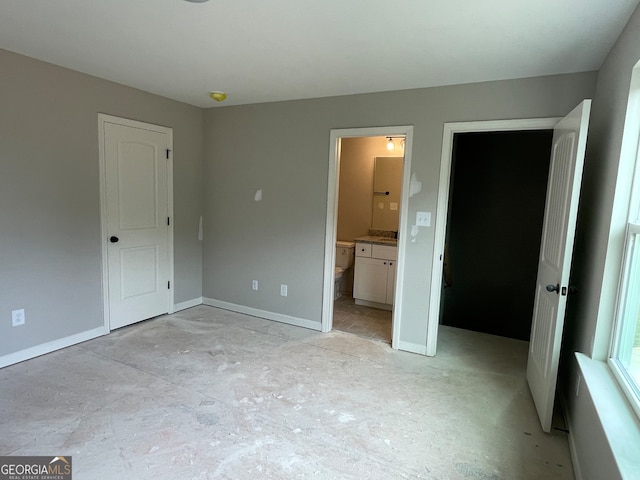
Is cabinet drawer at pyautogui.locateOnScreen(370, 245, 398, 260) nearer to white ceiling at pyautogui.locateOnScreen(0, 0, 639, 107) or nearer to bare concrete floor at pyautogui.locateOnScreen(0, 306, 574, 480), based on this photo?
bare concrete floor at pyautogui.locateOnScreen(0, 306, 574, 480)

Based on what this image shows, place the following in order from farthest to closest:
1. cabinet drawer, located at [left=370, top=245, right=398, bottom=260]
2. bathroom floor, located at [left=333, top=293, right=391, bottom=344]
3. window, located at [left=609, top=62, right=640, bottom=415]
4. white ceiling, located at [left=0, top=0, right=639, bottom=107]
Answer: cabinet drawer, located at [left=370, top=245, right=398, bottom=260] → bathroom floor, located at [left=333, top=293, right=391, bottom=344] → white ceiling, located at [left=0, top=0, right=639, bottom=107] → window, located at [left=609, top=62, right=640, bottom=415]

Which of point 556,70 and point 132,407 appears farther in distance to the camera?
point 556,70

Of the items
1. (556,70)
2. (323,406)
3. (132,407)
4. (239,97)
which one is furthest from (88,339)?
(556,70)

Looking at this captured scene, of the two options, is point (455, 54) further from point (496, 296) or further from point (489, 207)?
point (496, 296)

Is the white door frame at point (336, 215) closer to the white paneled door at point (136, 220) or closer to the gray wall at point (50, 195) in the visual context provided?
the white paneled door at point (136, 220)

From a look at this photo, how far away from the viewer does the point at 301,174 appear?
3.74 m

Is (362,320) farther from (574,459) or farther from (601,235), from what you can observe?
(601,235)

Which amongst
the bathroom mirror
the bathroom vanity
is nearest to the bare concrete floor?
the bathroom vanity

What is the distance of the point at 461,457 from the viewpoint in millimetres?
1977

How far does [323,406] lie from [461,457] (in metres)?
0.86

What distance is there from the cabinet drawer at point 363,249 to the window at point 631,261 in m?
2.91

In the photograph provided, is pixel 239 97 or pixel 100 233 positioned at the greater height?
pixel 239 97

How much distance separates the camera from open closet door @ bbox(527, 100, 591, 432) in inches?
81.0

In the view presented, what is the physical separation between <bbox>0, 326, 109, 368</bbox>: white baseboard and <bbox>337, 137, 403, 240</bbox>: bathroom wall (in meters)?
3.23
